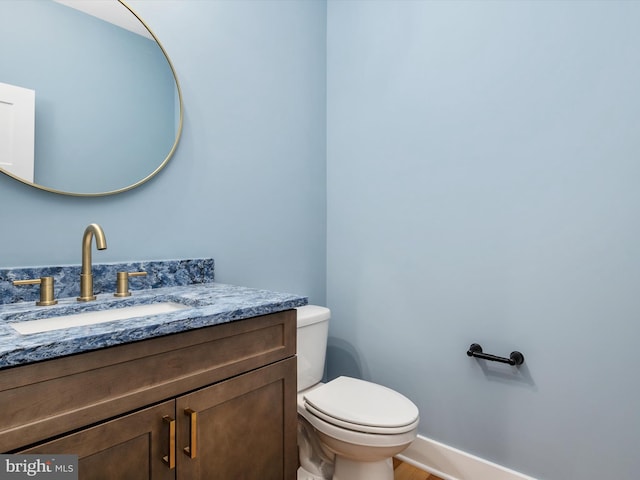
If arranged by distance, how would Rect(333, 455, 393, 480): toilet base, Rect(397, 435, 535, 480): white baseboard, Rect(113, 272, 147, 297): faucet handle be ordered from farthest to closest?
Rect(397, 435, 535, 480): white baseboard, Rect(333, 455, 393, 480): toilet base, Rect(113, 272, 147, 297): faucet handle

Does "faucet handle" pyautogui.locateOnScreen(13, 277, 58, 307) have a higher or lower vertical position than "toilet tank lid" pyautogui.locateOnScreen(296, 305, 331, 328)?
higher

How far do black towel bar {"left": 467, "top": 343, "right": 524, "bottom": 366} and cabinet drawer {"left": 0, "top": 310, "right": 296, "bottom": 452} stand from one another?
97 centimetres

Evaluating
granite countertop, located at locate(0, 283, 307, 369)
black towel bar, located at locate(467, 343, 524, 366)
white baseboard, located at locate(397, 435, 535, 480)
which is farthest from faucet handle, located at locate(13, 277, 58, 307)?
white baseboard, located at locate(397, 435, 535, 480)

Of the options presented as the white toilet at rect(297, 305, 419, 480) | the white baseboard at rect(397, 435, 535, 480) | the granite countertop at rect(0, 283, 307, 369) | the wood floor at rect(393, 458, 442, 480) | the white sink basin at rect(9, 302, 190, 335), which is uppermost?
the granite countertop at rect(0, 283, 307, 369)

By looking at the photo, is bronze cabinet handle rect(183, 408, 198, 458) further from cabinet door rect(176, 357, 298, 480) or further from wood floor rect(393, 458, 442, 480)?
wood floor rect(393, 458, 442, 480)

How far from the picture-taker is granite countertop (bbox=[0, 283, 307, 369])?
65 cm

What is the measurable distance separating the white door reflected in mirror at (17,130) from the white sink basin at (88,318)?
1.45 feet

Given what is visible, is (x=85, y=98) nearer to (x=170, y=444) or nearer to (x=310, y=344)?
(x=170, y=444)

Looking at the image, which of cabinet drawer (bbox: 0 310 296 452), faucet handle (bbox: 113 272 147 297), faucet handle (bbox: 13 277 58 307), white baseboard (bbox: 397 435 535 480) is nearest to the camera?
cabinet drawer (bbox: 0 310 296 452)

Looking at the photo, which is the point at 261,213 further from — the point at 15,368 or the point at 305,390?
the point at 15,368

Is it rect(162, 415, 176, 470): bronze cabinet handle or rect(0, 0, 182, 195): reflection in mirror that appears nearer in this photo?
rect(162, 415, 176, 470): bronze cabinet handle

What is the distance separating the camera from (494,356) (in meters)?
1.51

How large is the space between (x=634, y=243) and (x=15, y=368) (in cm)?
173

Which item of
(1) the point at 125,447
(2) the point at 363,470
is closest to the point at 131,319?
(1) the point at 125,447
